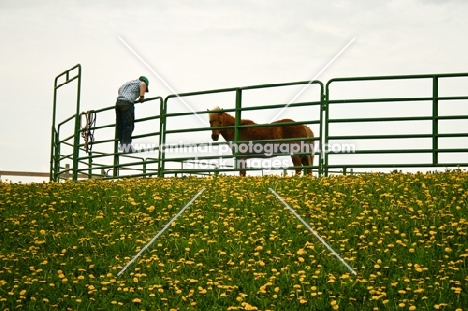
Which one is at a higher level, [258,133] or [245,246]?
[258,133]

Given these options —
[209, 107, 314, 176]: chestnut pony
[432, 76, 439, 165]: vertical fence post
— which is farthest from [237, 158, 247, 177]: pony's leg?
[432, 76, 439, 165]: vertical fence post

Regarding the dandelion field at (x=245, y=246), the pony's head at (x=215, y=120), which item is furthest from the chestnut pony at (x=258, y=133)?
the dandelion field at (x=245, y=246)

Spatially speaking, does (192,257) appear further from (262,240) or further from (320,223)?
(320,223)

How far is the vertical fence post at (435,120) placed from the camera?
50.8 ft

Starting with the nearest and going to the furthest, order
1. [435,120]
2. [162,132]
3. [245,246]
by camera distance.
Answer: [245,246] < [435,120] < [162,132]

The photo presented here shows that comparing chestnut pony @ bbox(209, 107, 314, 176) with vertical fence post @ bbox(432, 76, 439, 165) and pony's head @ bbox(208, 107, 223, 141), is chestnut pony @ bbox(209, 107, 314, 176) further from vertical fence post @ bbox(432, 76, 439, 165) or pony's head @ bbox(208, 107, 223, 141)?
vertical fence post @ bbox(432, 76, 439, 165)

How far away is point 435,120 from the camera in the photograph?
15578 millimetres

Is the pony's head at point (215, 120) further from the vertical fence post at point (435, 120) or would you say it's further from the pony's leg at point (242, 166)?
the vertical fence post at point (435, 120)

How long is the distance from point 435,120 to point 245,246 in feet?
20.3

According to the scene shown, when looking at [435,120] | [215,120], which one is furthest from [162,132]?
[435,120]

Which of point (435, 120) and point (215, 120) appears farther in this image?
point (215, 120)

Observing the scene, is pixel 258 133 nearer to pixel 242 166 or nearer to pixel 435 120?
pixel 242 166

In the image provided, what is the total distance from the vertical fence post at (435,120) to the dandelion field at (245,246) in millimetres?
943

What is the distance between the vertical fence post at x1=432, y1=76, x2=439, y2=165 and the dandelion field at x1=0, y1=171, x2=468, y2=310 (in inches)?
37.1
